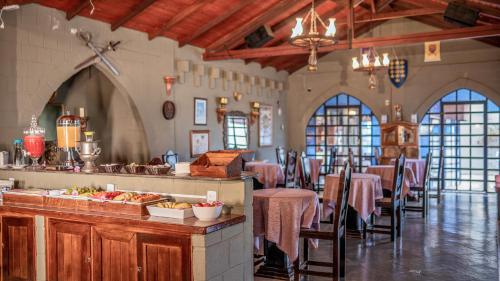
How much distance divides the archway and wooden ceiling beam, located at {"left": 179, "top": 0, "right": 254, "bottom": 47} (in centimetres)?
162

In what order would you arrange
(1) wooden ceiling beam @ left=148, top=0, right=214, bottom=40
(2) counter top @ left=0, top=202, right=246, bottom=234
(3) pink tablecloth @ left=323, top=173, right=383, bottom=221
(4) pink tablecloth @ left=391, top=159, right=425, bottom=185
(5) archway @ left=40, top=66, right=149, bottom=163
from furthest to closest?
(4) pink tablecloth @ left=391, top=159, right=425, bottom=185 → (5) archway @ left=40, top=66, right=149, bottom=163 → (1) wooden ceiling beam @ left=148, top=0, right=214, bottom=40 → (3) pink tablecloth @ left=323, top=173, right=383, bottom=221 → (2) counter top @ left=0, top=202, right=246, bottom=234

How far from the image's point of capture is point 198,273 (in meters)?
3.24

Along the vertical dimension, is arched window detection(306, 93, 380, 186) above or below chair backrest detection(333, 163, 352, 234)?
above

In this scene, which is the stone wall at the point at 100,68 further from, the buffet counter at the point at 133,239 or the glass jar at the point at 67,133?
the buffet counter at the point at 133,239

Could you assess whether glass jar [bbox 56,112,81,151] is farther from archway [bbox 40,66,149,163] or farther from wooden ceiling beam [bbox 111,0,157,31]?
archway [bbox 40,66,149,163]

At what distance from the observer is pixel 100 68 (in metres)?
7.70

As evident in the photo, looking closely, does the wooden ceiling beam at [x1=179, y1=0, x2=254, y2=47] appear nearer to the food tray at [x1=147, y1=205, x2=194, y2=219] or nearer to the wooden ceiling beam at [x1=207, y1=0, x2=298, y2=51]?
the wooden ceiling beam at [x1=207, y1=0, x2=298, y2=51]

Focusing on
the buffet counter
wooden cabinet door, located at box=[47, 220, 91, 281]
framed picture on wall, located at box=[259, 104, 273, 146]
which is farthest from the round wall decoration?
wooden cabinet door, located at box=[47, 220, 91, 281]

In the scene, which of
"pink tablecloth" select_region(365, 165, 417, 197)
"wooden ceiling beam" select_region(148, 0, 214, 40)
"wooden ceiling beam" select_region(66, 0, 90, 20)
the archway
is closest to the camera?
"wooden ceiling beam" select_region(66, 0, 90, 20)

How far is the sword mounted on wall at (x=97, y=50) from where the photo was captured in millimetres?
7285

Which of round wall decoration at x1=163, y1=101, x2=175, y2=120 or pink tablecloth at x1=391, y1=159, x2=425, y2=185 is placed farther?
pink tablecloth at x1=391, y1=159, x2=425, y2=185

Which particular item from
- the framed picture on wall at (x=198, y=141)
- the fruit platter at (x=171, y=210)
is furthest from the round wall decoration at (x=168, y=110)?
the fruit platter at (x=171, y=210)

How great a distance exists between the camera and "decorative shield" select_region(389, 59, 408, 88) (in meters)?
12.5

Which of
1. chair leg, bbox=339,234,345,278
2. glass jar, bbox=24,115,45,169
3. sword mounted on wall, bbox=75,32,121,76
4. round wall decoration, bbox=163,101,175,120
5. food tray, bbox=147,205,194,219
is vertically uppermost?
sword mounted on wall, bbox=75,32,121,76
